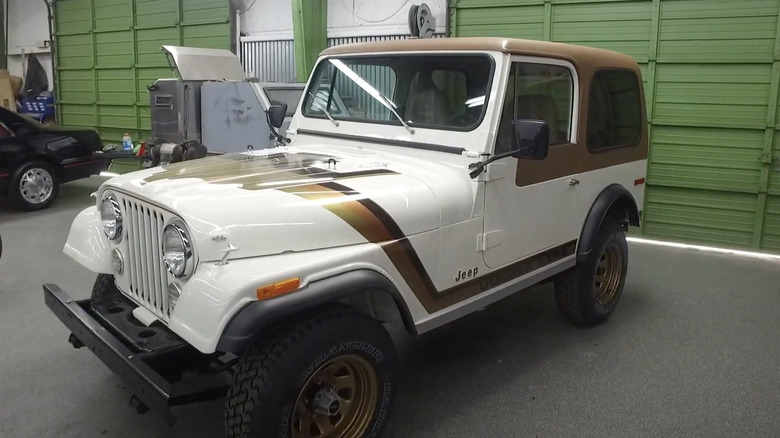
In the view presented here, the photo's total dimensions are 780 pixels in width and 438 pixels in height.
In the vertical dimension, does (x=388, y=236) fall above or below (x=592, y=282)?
above

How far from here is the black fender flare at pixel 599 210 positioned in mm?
3699

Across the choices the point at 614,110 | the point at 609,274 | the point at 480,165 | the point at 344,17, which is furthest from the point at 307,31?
the point at 480,165

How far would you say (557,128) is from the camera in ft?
11.3

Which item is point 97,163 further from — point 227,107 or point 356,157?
point 356,157

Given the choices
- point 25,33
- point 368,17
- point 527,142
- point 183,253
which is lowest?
point 183,253

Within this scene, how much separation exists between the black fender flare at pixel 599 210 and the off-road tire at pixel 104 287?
99.9 inches

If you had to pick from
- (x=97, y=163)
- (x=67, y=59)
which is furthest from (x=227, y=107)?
(x=67, y=59)

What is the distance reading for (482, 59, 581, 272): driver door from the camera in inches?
119

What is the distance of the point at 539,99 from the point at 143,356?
2237 millimetres

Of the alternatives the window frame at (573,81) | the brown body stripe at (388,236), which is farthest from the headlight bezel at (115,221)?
the window frame at (573,81)

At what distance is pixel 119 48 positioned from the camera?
34.8 feet

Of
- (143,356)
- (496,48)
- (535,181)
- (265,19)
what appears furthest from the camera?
(265,19)

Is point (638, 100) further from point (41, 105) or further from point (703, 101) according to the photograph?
point (41, 105)

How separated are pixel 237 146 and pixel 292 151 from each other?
4064 mm
